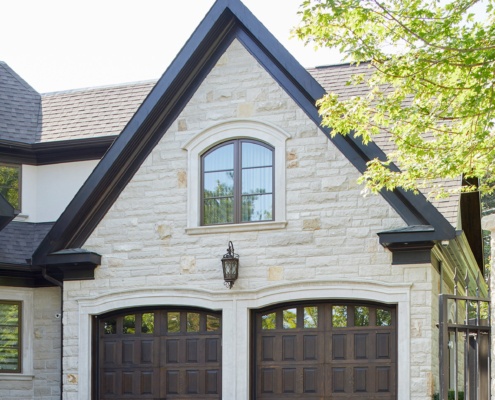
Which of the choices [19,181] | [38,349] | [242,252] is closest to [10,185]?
[19,181]

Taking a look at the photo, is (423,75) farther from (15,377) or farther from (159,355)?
(15,377)

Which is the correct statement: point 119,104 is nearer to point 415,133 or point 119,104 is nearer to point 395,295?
point 395,295

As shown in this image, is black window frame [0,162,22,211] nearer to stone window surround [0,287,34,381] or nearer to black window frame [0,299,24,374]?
stone window surround [0,287,34,381]

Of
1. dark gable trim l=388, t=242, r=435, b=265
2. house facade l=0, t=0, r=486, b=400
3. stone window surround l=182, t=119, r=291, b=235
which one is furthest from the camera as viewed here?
stone window surround l=182, t=119, r=291, b=235

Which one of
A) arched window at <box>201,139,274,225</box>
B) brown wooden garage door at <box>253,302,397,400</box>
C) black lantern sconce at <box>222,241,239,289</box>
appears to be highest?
arched window at <box>201,139,274,225</box>

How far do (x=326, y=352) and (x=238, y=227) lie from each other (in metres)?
2.37

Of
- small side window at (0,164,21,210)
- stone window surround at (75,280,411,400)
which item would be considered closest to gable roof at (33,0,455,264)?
stone window surround at (75,280,411,400)

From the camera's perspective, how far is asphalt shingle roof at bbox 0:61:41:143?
19.2 m

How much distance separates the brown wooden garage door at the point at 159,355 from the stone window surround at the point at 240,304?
28cm

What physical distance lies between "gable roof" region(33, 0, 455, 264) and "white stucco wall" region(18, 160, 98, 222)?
2551 mm

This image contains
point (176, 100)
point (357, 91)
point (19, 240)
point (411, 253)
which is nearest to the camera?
point (411, 253)

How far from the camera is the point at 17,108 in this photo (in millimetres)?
20203

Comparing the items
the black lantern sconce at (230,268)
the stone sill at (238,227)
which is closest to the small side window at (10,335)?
the stone sill at (238,227)

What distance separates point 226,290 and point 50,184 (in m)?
5.33
